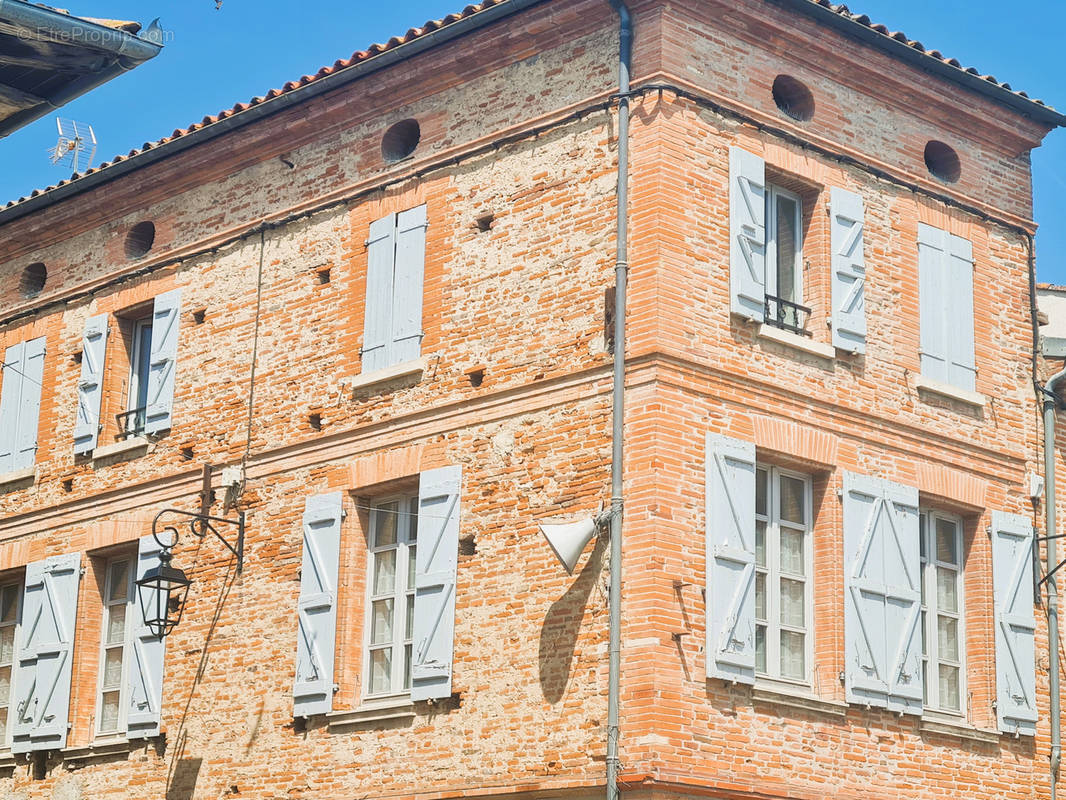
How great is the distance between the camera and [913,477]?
15.6 meters

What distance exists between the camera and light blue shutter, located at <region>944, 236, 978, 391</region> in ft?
53.6

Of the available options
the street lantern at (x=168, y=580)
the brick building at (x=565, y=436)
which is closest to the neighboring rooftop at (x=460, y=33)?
the brick building at (x=565, y=436)

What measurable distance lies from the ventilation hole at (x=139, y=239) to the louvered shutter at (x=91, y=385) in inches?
29.4

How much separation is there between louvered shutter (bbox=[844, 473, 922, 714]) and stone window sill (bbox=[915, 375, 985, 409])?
38.4 inches

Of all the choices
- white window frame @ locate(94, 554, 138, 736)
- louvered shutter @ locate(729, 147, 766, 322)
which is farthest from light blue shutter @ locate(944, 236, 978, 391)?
white window frame @ locate(94, 554, 138, 736)

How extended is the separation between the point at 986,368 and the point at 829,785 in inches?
173

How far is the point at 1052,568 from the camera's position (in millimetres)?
16562

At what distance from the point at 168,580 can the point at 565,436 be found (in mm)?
3940

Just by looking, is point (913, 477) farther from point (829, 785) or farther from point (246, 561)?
point (246, 561)

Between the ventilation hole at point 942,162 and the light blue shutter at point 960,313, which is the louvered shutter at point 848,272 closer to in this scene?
the light blue shutter at point 960,313

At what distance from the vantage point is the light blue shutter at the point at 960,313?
1633 centimetres

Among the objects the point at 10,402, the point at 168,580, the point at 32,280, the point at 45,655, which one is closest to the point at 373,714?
the point at 168,580

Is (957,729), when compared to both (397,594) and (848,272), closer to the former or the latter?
(848,272)

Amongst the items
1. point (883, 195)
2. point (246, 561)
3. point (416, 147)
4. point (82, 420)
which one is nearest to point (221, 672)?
point (246, 561)
